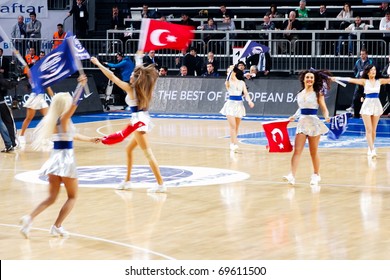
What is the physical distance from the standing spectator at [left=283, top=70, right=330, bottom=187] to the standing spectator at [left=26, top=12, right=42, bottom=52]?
17.6 m

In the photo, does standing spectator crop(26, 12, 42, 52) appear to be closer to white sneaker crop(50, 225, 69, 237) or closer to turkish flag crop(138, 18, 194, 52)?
turkish flag crop(138, 18, 194, 52)

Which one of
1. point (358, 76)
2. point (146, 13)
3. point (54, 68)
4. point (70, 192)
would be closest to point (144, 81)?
point (54, 68)

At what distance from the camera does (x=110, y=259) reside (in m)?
10.4

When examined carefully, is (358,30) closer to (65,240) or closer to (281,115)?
(281,115)

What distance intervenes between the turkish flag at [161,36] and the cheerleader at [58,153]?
11.3 feet

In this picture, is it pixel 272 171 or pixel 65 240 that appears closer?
pixel 65 240

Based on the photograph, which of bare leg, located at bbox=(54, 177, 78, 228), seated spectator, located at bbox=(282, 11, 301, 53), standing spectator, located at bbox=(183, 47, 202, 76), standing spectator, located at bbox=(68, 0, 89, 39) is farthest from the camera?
standing spectator, located at bbox=(68, 0, 89, 39)

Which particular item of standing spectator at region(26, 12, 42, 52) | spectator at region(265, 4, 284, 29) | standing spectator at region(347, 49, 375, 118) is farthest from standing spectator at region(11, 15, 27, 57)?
standing spectator at region(347, 49, 375, 118)

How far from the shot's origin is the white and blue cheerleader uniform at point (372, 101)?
19.6 m

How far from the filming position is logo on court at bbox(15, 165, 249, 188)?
15.9 m

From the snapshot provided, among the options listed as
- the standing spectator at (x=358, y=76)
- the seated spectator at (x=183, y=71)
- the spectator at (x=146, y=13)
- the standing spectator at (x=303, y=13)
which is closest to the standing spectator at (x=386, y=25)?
the standing spectator at (x=358, y=76)

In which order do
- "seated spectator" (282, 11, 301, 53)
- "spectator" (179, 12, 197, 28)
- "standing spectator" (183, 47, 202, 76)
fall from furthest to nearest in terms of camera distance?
1. "spectator" (179, 12, 197, 28)
2. "standing spectator" (183, 47, 202, 76)
3. "seated spectator" (282, 11, 301, 53)
